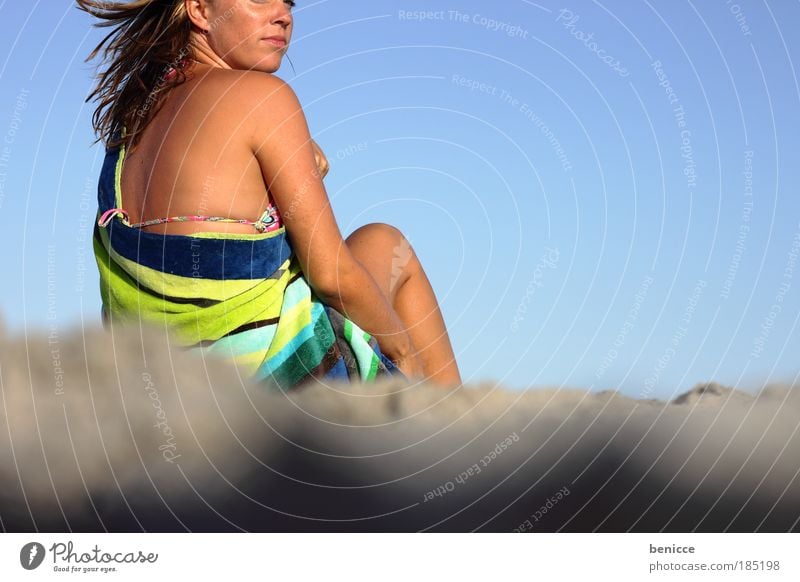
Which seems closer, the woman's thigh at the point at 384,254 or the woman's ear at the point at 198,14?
the woman's ear at the point at 198,14

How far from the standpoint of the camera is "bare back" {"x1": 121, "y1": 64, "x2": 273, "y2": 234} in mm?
2203

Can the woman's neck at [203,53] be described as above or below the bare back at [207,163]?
above

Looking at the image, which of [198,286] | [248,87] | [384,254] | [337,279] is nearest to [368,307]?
[337,279]

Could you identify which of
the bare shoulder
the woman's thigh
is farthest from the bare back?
the woman's thigh

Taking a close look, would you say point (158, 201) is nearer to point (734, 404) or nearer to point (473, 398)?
point (473, 398)

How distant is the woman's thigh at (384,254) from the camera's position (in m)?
2.49

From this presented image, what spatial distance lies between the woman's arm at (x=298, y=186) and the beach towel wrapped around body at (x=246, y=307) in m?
0.05

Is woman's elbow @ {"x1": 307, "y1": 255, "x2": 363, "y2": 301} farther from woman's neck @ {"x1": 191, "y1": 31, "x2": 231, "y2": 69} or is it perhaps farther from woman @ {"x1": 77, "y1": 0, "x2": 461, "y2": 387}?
woman's neck @ {"x1": 191, "y1": 31, "x2": 231, "y2": 69}


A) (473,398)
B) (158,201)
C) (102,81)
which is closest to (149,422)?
Result: (158,201)

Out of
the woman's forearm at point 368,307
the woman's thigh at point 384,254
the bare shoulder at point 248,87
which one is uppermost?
the bare shoulder at point 248,87

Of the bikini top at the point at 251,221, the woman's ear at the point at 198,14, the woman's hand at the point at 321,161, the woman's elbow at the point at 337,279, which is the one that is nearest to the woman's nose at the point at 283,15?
the woman's ear at the point at 198,14

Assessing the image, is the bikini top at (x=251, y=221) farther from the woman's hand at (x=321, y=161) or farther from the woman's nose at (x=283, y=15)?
the woman's nose at (x=283, y=15)

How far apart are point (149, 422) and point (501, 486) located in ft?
2.19

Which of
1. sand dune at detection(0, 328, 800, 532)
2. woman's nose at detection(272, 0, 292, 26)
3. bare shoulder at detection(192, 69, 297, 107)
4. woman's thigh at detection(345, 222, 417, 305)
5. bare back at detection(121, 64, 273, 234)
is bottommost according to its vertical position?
sand dune at detection(0, 328, 800, 532)
